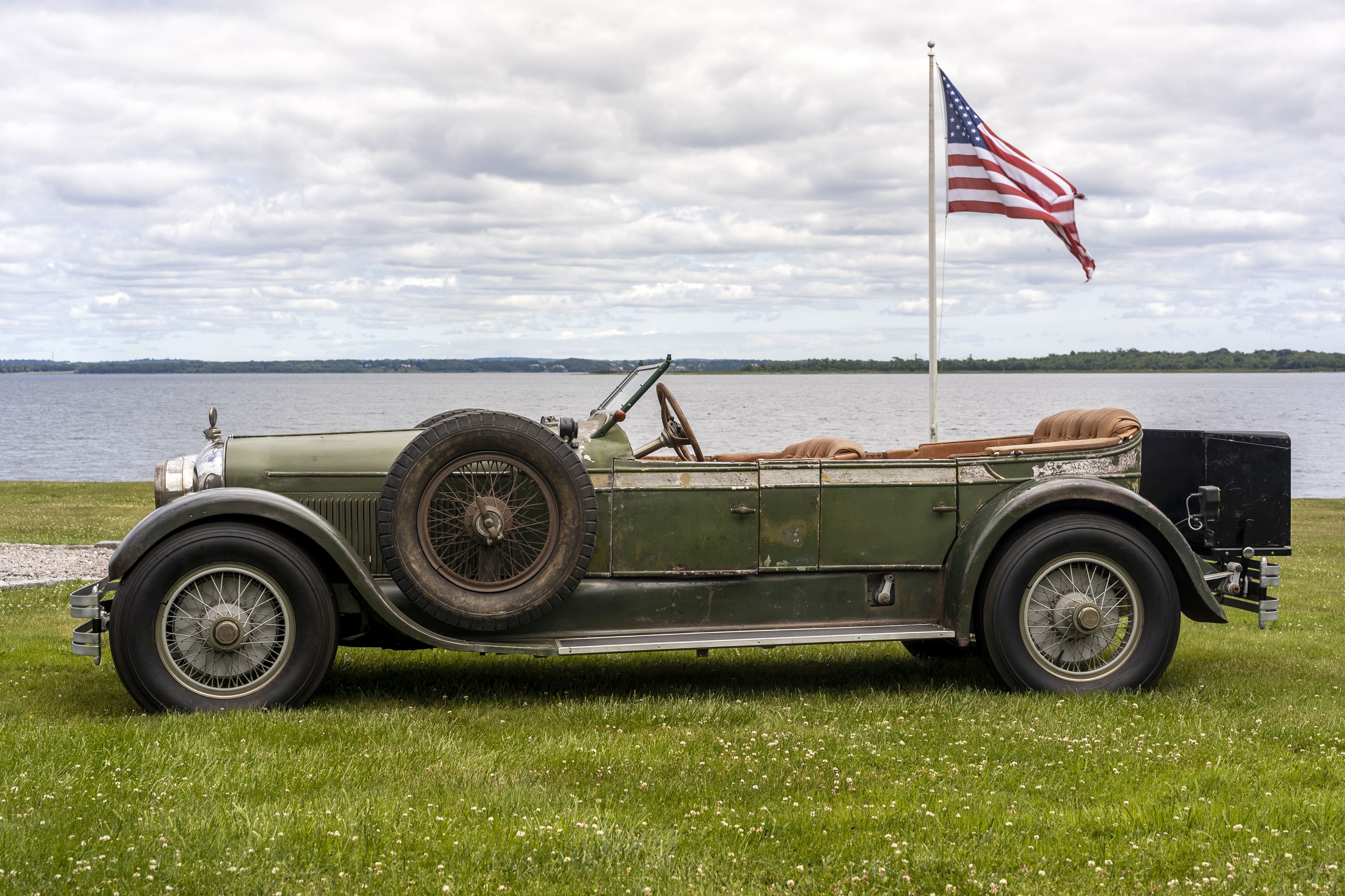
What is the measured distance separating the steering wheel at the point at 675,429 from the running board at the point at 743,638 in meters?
1.09

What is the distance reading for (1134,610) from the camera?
6168 millimetres

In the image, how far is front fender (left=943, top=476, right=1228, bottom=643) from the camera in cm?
604

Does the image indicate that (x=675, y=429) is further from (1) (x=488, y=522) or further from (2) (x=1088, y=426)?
(2) (x=1088, y=426)

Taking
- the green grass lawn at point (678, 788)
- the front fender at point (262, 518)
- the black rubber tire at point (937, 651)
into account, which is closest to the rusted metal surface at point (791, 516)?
the green grass lawn at point (678, 788)

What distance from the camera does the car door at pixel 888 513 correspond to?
20.2ft

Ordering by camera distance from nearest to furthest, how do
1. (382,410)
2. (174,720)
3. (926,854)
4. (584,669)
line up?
1. (926,854)
2. (174,720)
3. (584,669)
4. (382,410)

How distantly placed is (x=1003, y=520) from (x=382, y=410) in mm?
83640

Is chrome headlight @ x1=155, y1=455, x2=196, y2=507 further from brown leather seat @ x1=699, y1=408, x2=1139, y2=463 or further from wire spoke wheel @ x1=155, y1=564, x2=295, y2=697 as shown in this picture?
brown leather seat @ x1=699, y1=408, x2=1139, y2=463

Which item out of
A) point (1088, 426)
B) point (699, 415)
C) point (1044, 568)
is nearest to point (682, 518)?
point (1044, 568)

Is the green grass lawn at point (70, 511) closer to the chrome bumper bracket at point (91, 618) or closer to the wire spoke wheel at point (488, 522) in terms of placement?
the chrome bumper bracket at point (91, 618)

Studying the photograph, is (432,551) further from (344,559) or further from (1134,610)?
(1134,610)

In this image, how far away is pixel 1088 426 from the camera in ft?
22.0

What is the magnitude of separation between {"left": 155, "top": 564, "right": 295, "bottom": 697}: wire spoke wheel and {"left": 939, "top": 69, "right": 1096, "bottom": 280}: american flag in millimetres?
7567

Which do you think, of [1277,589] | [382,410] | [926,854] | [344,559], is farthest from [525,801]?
[382,410]
